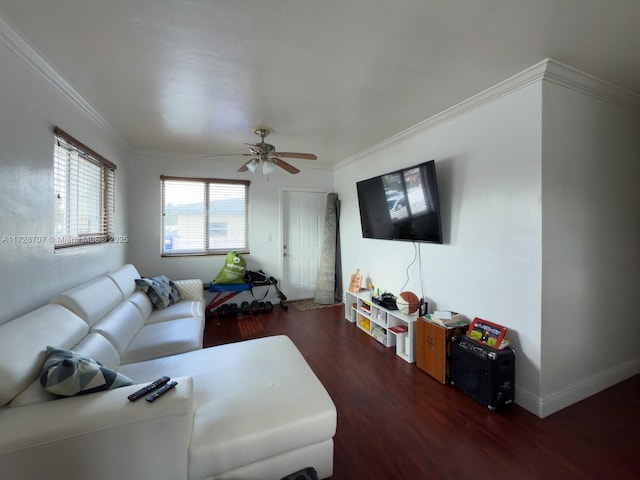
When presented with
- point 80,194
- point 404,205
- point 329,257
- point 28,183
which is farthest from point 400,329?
point 80,194

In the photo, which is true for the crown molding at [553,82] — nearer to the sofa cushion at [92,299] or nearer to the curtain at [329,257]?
the curtain at [329,257]

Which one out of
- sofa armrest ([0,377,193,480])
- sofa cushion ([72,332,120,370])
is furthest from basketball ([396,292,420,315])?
sofa cushion ([72,332,120,370])

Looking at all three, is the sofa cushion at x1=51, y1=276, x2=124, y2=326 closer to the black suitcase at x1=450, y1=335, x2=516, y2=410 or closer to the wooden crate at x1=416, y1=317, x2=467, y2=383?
the wooden crate at x1=416, y1=317, x2=467, y2=383

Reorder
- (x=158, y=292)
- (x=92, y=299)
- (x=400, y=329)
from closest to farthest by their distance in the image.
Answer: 1. (x=92, y=299)
2. (x=400, y=329)
3. (x=158, y=292)

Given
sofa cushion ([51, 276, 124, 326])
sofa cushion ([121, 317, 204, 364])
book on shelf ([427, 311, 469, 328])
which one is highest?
sofa cushion ([51, 276, 124, 326])

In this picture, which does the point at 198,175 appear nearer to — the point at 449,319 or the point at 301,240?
the point at 301,240

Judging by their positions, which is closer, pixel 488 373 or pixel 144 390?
pixel 144 390

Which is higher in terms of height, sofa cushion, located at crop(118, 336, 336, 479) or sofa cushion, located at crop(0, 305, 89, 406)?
sofa cushion, located at crop(0, 305, 89, 406)

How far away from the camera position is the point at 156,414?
45.3 inches

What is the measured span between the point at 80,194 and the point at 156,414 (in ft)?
8.03

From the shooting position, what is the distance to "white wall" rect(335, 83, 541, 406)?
2047 millimetres

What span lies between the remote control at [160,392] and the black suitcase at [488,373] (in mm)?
2093

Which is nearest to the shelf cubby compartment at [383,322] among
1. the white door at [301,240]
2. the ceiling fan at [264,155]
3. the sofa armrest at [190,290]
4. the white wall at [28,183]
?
the white door at [301,240]

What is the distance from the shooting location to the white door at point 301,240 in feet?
16.2
